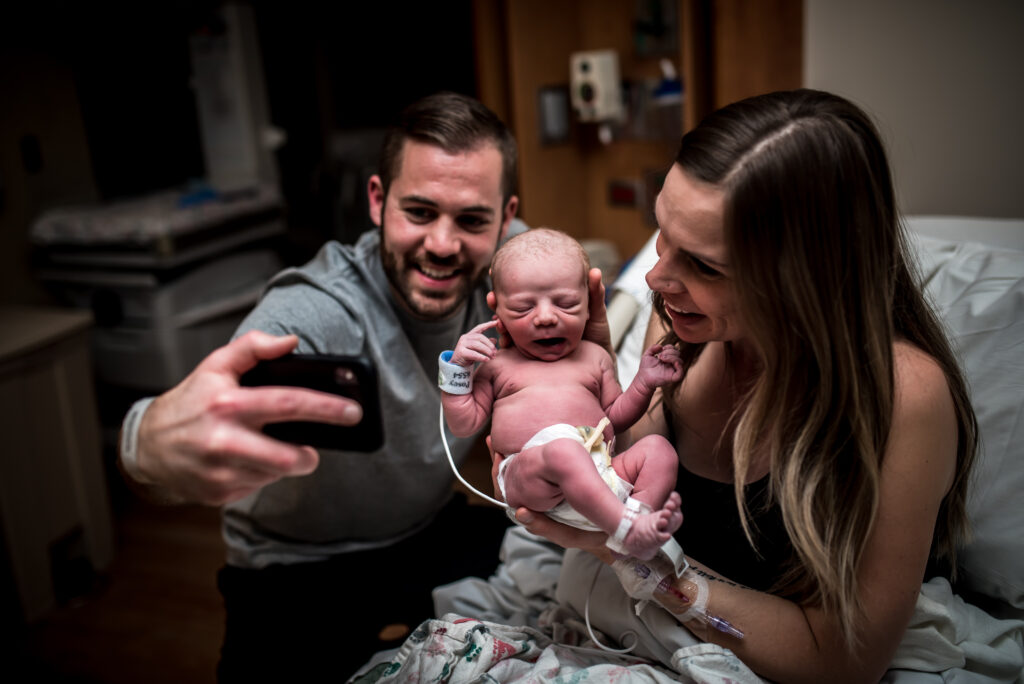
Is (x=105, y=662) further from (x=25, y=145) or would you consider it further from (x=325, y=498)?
(x=25, y=145)

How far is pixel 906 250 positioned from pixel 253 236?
259 cm

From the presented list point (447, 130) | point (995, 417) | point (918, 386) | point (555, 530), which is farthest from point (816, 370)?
point (447, 130)

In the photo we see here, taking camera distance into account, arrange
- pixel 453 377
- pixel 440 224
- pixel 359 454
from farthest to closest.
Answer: pixel 359 454 < pixel 440 224 < pixel 453 377

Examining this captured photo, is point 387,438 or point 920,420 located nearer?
point 920,420

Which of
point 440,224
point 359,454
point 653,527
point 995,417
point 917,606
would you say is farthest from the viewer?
point 359,454

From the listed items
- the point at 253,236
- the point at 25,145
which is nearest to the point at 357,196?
the point at 253,236

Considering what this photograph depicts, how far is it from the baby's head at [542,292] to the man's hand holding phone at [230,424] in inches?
8.8

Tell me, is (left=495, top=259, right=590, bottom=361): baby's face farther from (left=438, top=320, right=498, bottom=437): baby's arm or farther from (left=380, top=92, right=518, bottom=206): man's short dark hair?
(left=380, top=92, right=518, bottom=206): man's short dark hair

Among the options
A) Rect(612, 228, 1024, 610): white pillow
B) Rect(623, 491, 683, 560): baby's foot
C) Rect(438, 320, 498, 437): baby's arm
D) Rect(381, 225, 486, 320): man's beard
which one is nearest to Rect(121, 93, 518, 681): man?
Rect(381, 225, 486, 320): man's beard

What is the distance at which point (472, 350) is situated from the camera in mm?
906

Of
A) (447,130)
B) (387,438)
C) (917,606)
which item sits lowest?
(917,606)

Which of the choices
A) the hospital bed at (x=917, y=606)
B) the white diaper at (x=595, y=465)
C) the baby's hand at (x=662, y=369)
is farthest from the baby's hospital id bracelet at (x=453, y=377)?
the hospital bed at (x=917, y=606)

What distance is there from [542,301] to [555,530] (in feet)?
0.89

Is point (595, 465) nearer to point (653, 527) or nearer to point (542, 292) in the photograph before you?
point (653, 527)
